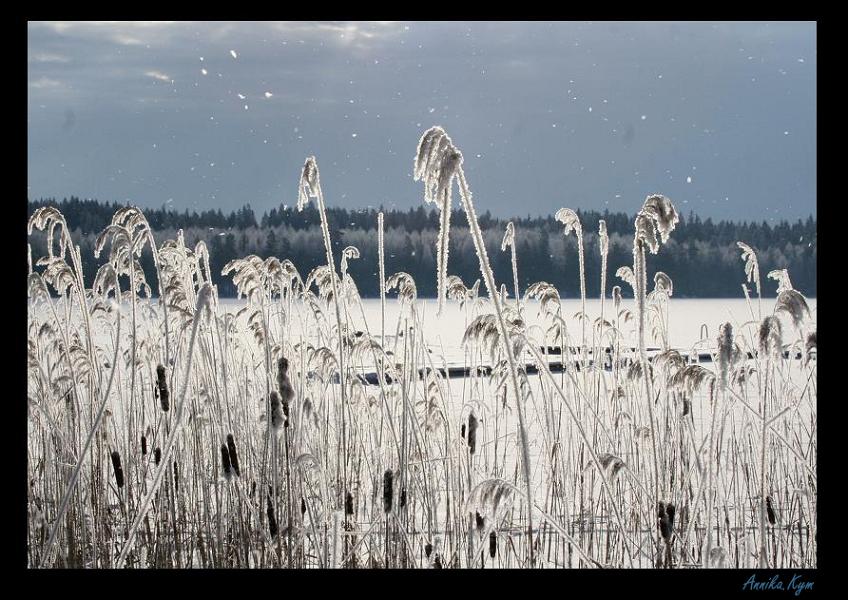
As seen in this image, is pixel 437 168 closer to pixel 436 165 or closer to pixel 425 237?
pixel 436 165

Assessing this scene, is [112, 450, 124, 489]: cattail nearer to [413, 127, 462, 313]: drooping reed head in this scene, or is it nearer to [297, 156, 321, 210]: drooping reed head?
[297, 156, 321, 210]: drooping reed head

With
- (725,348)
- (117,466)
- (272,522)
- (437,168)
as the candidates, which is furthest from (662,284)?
(437,168)

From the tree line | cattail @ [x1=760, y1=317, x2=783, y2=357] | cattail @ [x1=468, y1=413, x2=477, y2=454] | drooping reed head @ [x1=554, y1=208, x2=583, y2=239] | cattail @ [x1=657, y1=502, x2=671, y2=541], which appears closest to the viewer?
cattail @ [x1=760, y1=317, x2=783, y2=357]

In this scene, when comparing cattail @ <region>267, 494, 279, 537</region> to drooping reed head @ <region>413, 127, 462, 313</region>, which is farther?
cattail @ <region>267, 494, 279, 537</region>

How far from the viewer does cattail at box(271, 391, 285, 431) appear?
2113 mm

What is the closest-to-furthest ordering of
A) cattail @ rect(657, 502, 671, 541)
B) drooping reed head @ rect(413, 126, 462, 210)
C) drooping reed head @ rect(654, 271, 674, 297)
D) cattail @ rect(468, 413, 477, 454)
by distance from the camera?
drooping reed head @ rect(413, 126, 462, 210), cattail @ rect(657, 502, 671, 541), cattail @ rect(468, 413, 477, 454), drooping reed head @ rect(654, 271, 674, 297)

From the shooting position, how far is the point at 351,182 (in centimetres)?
415

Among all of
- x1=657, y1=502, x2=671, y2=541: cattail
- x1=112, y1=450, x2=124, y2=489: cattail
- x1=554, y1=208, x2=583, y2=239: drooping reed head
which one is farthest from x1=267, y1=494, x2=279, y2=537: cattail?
x1=554, y1=208, x2=583, y2=239: drooping reed head

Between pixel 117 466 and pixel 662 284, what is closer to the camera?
pixel 117 466

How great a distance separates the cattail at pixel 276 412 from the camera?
211 centimetres

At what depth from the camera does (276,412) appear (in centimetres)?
214
